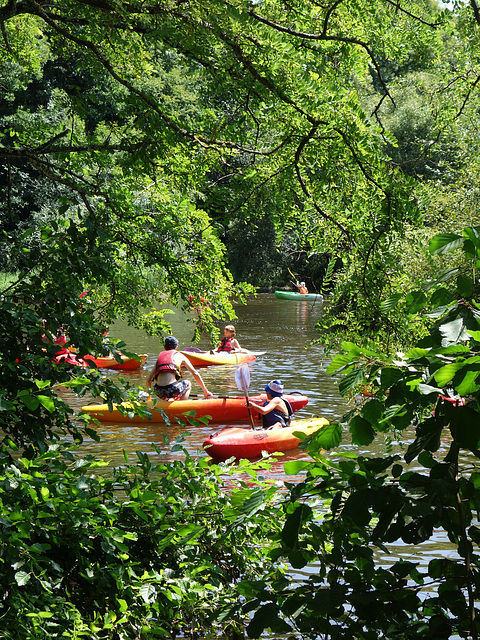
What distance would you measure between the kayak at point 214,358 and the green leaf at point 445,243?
13.9 meters

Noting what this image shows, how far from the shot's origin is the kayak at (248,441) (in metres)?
8.61

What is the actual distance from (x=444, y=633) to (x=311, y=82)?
3.10 meters

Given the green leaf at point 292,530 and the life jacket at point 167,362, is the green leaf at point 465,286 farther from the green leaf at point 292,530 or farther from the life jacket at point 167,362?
the life jacket at point 167,362

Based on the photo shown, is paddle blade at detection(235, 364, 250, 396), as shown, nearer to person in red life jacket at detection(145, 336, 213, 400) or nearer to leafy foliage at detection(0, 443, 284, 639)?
person in red life jacket at detection(145, 336, 213, 400)

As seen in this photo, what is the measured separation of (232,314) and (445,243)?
13.8 ft

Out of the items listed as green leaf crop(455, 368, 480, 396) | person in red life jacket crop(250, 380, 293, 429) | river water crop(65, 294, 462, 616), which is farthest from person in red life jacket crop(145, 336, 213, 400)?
green leaf crop(455, 368, 480, 396)

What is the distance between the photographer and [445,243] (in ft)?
7.09

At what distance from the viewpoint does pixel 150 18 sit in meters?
4.54

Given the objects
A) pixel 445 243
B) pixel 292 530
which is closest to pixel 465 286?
pixel 445 243

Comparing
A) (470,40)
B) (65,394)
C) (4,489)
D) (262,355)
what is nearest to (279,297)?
(262,355)

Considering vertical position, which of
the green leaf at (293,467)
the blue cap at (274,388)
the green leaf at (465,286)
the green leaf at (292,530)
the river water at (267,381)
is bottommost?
the river water at (267,381)

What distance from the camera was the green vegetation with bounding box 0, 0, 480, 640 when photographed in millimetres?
2066

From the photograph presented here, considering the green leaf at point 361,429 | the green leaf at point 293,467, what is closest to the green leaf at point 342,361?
the green leaf at point 361,429

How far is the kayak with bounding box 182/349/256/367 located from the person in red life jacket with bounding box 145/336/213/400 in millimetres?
5201
